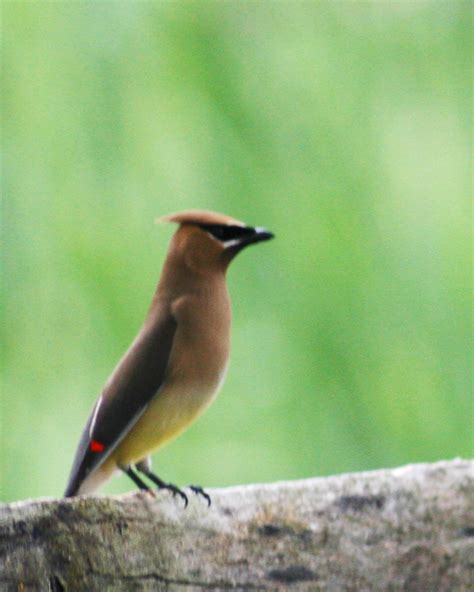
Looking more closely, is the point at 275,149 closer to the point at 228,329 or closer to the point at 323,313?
the point at 323,313

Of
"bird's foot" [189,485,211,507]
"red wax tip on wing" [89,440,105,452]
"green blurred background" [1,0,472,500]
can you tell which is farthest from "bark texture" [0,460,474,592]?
"green blurred background" [1,0,472,500]

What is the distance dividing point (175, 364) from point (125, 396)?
0.27 ft

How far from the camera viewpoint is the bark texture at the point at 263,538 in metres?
1.25

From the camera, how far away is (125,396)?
1702 mm

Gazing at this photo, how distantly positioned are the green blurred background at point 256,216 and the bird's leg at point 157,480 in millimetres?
614

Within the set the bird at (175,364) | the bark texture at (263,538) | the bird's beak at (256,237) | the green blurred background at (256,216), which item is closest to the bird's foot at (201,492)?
the bark texture at (263,538)

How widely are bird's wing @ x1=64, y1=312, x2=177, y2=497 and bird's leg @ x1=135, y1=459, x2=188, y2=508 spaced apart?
9cm

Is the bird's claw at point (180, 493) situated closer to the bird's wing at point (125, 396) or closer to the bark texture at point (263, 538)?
the bark texture at point (263, 538)

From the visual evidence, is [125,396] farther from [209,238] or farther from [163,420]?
[209,238]

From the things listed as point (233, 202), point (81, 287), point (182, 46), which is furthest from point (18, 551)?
point (182, 46)

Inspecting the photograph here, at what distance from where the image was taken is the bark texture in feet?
4.10

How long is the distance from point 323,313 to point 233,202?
11.8 inches

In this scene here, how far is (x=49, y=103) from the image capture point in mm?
2627

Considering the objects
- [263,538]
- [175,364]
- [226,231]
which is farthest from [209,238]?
[263,538]
